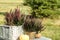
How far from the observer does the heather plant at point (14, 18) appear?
11.0 feet

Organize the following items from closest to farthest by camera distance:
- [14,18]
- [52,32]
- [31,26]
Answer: [14,18] < [31,26] < [52,32]

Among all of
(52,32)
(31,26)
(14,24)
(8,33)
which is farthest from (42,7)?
(8,33)

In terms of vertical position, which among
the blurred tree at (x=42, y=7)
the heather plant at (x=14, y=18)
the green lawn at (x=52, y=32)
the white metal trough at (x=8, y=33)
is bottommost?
the green lawn at (x=52, y=32)

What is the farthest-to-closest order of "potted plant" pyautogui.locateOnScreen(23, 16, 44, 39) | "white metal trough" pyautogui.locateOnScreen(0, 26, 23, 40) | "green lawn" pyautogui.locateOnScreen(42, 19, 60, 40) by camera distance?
"green lawn" pyautogui.locateOnScreen(42, 19, 60, 40) → "potted plant" pyautogui.locateOnScreen(23, 16, 44, 39) → "white metal trough" pyautogui.locateOnScreen(0, 26, 23, 40)

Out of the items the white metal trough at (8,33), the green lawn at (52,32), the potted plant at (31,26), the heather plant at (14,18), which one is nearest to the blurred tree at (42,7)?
the green lawn at (52,32)

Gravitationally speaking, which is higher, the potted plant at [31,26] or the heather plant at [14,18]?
the heather plant at [14,18]

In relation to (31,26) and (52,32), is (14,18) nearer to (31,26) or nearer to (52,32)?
(31,26)

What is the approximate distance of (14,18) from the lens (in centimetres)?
338

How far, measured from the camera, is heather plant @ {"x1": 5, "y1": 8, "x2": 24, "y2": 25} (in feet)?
11.0

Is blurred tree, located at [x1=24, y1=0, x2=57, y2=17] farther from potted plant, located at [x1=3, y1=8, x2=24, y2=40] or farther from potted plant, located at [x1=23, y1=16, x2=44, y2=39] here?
potted plant, located at [x1=3, y1=8, x2=24, y2=40]

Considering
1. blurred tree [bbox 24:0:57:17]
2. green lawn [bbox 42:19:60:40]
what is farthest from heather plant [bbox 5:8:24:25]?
blurred tree [bbox 24:0:57:17]

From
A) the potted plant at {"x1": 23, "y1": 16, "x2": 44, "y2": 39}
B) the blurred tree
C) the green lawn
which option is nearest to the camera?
the potted plant at {"x1": 23, "y1": 16, "x2": 44, "y2": 39}

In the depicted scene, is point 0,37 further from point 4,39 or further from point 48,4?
point 48,4

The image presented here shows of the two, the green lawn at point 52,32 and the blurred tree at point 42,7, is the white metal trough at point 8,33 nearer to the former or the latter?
the green lawn at point 52,32
